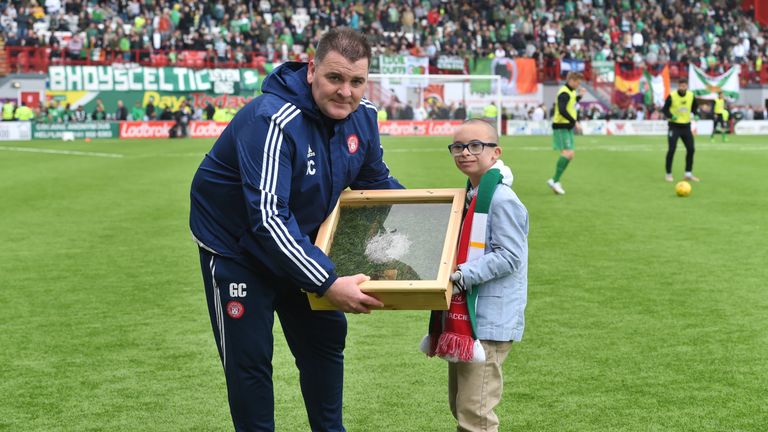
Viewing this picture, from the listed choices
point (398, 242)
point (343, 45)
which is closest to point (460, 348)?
point (398, 242)

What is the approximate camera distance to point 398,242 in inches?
157

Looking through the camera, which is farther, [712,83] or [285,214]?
[712,83]

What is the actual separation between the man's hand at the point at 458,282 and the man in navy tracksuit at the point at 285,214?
37 cm

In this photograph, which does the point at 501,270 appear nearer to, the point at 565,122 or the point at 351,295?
the point at 351,295

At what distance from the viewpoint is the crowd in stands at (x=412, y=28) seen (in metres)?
45.2

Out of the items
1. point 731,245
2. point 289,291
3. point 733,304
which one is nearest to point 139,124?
point 731,245

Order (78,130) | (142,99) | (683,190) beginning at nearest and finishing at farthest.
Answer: (683,190) < (78,130) < (142,99)

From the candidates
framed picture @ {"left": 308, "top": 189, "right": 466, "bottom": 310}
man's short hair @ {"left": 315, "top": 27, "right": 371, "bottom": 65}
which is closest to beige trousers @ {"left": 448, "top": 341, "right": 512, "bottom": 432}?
framed picture @ {"left": 308, "top": 189, "right": 466, "bottom": 310}

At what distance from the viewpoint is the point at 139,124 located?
41.9 meters

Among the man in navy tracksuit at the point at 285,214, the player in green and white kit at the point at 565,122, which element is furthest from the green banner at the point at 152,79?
the man in navy tracksuit at the point at 285,214

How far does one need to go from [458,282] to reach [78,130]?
39416 millimetres

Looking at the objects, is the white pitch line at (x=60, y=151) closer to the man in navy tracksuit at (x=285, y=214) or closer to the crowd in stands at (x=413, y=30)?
the crowd in stands at (x=413, y=30)

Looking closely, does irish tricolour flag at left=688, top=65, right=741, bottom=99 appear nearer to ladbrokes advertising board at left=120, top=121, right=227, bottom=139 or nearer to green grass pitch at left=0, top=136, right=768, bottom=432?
ladbrokes advertising board at left=120, top=121, right=227, bottom=139

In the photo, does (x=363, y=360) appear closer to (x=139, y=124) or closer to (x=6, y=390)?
(x=6, y=390)
